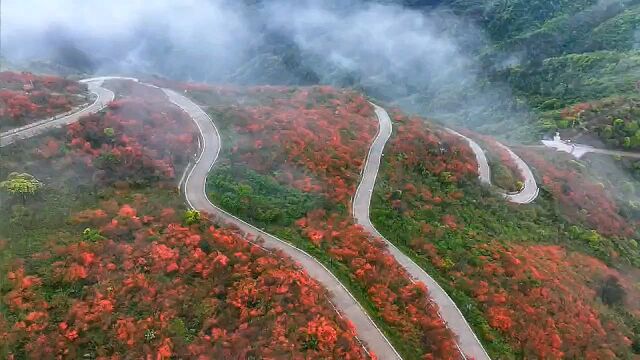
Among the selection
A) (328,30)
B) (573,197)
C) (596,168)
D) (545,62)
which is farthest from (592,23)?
(573,197)

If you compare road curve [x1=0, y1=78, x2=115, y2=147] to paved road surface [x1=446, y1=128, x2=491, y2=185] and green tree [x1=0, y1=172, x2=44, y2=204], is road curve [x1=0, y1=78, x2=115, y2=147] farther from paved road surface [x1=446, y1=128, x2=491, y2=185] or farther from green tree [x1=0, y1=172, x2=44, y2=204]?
paved road surface [x1=446, y1=128, x2=491, y2=185]

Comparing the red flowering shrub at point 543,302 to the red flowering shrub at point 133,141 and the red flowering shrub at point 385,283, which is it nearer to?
the red flowering shrub at point 385,283

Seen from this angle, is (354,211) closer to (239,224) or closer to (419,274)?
(419,274)

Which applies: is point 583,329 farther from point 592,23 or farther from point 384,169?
point 592,23

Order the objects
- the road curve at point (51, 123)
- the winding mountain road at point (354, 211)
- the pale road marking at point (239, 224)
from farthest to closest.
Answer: the road curve at point (51, 123) → the winding mountain road at point (354, 211) → the pale road marking at point (239, 224)

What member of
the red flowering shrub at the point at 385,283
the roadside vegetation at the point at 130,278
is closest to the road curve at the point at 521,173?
the red flowering shrub at the point at 385,283

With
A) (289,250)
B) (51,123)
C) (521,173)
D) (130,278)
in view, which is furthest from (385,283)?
(521,173)
